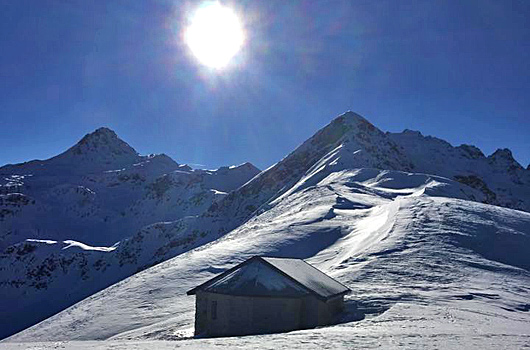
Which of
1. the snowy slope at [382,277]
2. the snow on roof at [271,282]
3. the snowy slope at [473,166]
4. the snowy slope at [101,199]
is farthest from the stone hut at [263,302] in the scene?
the snowy slope at [101,199]

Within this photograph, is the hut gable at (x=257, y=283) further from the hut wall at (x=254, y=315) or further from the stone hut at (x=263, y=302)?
the hut wall at (x=254, y=315)

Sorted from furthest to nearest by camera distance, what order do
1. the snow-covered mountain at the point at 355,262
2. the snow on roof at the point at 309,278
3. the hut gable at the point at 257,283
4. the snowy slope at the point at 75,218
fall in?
the snowy slope at the point at 75,218 → the snow-covered mountain at the point at 355,262 → the snow on roof at the point at 309,278 → the hut gable at the point at 257,283

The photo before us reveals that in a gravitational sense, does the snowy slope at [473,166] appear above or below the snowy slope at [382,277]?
above

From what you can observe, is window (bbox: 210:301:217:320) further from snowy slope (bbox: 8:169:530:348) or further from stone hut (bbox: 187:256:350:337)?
snowy slope (bbox: 8:169:530:348)

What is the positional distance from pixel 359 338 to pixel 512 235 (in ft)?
91.3

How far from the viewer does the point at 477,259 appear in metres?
31.8

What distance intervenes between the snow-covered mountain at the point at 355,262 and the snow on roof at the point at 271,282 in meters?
1.66

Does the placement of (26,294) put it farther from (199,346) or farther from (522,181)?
(522,181)

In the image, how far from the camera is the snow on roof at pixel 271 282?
21.7m

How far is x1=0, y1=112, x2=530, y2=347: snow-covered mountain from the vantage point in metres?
22.7

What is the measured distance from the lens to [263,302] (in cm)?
2150

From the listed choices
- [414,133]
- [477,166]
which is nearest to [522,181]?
[477,166]

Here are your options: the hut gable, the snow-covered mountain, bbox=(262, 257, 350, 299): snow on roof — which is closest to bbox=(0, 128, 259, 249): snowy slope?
the snow-covered mountain

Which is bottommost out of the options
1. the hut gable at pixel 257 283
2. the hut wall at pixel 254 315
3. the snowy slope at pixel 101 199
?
the hut wall at pixel 254 315
